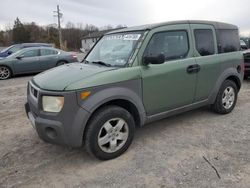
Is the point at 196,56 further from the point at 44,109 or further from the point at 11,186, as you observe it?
the point at 11,186

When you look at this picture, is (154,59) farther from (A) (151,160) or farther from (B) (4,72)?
(B) (4,72)

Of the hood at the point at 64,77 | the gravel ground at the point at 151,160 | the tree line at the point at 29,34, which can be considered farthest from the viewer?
the tree line at the point at 29,34

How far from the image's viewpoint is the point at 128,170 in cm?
316

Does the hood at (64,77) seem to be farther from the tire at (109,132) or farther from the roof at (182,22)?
the roof at (182,22)

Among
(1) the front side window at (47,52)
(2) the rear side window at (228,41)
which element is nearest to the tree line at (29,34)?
(1) the front side window at (47,52)

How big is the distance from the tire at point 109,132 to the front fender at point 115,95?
157 millimetres

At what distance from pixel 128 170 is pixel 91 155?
55 centimetres

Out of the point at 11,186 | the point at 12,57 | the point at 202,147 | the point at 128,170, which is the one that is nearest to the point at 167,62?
the point at 202,147

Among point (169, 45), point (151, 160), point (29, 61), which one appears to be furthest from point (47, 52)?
point (151, 160)

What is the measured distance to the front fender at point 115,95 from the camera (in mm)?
3123

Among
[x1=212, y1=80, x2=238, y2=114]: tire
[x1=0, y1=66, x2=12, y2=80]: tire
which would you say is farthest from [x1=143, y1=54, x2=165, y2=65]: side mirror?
[x1=0, y1=66, x2=12, y2=80]: tire

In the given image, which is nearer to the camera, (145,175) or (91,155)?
(145,175)

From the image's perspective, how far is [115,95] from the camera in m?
3.32

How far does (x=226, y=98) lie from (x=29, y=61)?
905cm
